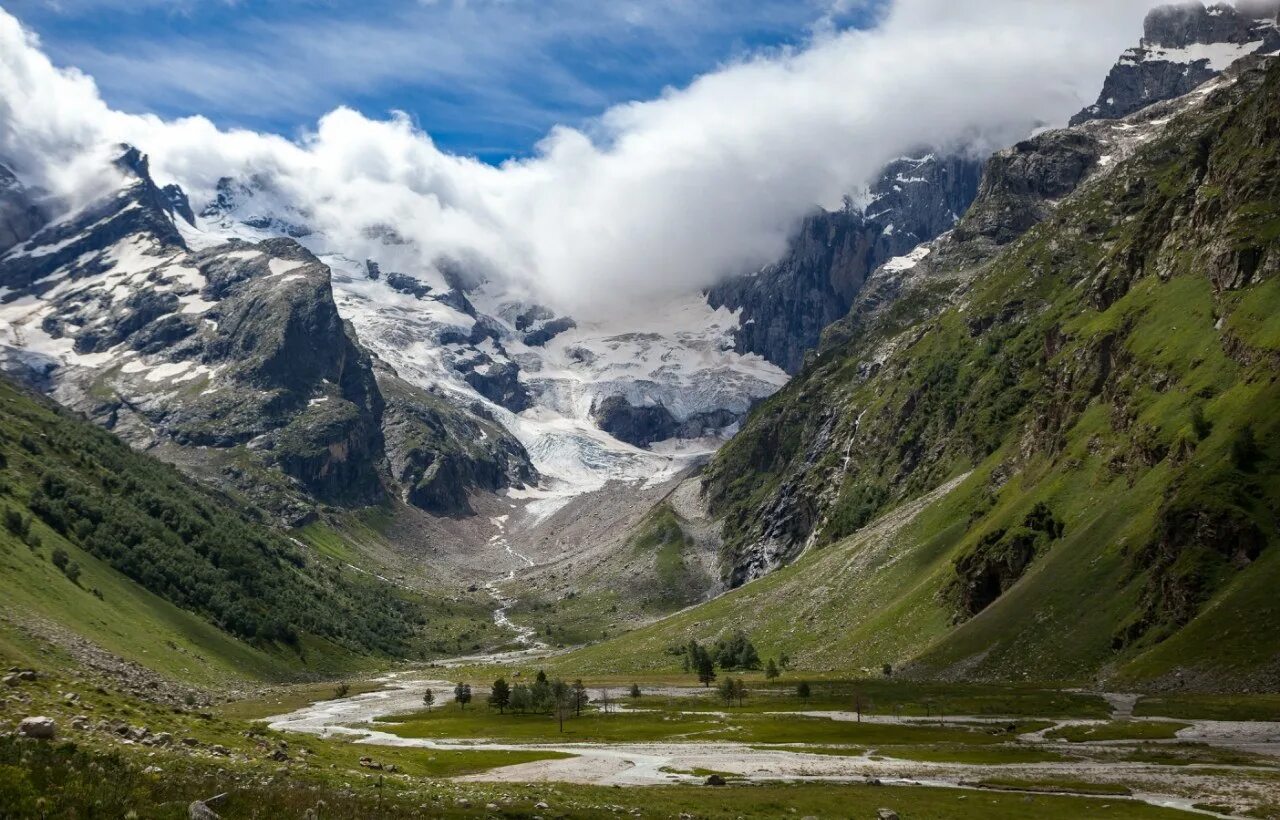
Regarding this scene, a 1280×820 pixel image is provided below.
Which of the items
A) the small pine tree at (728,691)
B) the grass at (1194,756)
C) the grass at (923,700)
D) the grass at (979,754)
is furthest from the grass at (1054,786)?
the small pine tree at (728,691)

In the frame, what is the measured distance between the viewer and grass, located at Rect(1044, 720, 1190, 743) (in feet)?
305

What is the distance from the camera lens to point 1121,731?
96.1m

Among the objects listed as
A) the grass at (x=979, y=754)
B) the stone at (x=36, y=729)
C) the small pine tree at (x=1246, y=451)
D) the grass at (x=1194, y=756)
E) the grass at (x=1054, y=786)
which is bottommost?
the grass at (x=979, y=754)

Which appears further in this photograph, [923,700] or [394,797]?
[923,700]

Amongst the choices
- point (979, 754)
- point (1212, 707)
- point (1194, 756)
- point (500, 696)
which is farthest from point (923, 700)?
point (500, 696)

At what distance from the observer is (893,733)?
10662cm

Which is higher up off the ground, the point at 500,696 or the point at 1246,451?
the point at 1246,451

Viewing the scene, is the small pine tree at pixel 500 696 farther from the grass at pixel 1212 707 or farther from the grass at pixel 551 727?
the grass at pixel 1212 707

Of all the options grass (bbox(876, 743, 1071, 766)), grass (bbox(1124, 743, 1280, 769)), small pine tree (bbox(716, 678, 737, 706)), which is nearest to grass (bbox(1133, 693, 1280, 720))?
grass (bbox(1124, 743, 1280, 769))

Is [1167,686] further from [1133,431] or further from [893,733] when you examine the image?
[1133,431]

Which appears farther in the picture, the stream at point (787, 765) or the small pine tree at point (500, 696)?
the small pine tree at point (500, 696)

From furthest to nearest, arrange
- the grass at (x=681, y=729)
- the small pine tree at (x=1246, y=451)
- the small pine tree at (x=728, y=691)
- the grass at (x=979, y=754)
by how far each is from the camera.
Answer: the small pine tree at (x=728, y=691), the small pine tree at (x=1246, y=451), the grass at (x=681, y=729), the grass at (x=979, y=754)

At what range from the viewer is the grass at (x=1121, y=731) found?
3659 inches

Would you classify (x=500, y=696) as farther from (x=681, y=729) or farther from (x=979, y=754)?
(x=979, y=754)
